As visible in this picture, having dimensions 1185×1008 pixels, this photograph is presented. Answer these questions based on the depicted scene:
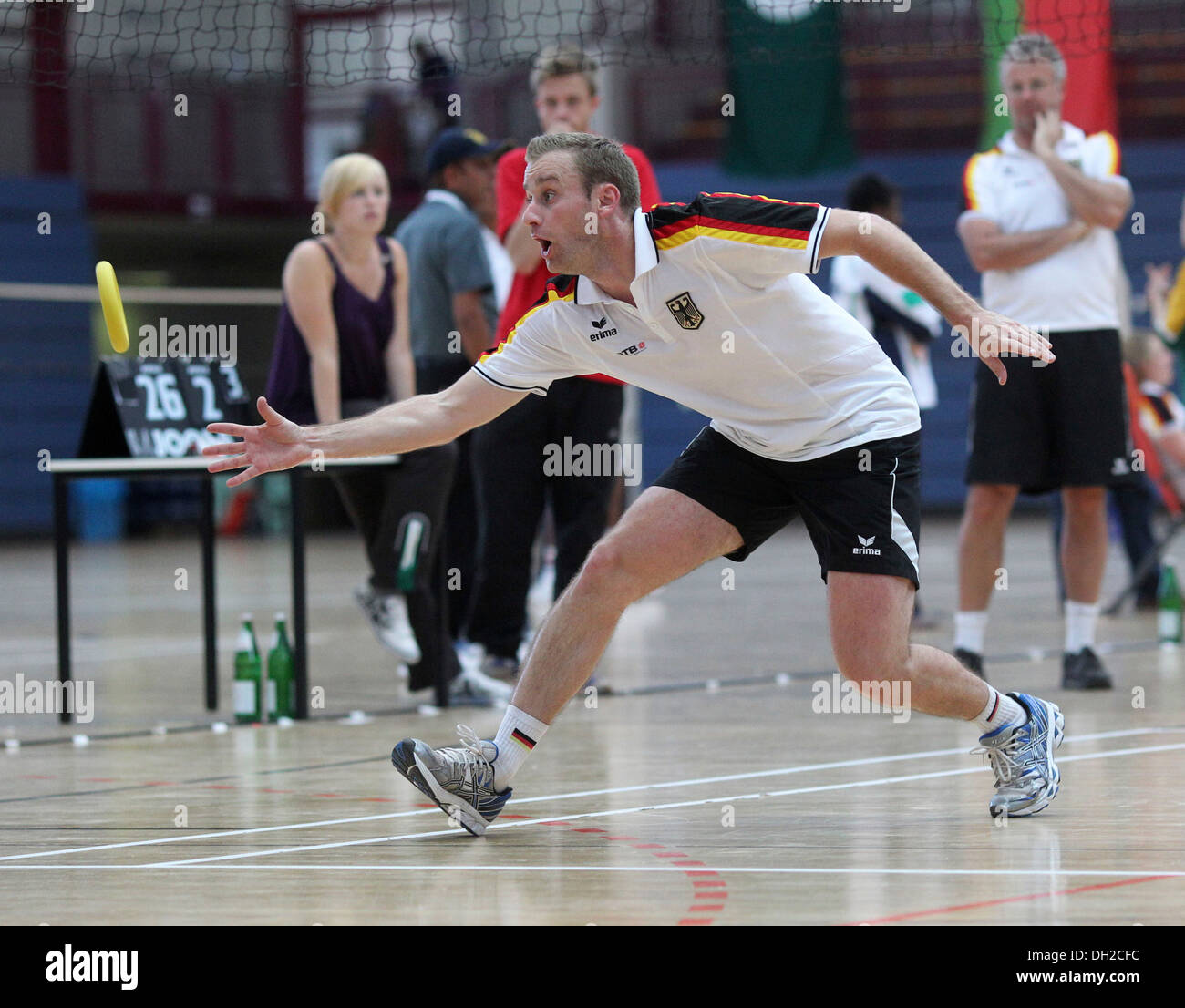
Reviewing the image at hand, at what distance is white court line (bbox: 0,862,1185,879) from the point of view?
12.8ft

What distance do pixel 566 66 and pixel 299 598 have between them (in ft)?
7.63

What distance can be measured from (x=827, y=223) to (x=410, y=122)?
17.5 metres

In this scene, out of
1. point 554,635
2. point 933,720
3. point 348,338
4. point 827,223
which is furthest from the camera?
point 348,338

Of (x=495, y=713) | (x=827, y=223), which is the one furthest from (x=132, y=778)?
(x=827, y=223)

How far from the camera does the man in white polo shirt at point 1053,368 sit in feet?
23.4

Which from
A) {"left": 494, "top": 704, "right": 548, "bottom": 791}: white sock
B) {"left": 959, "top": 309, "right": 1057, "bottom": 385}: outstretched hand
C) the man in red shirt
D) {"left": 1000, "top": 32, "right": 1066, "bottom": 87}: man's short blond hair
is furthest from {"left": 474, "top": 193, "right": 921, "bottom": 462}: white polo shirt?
{"left": 1000, "top": 32, "right": 1066, "bottom": 87}: man's short blond hair

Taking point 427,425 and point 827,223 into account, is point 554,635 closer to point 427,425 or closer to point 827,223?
point 427,425

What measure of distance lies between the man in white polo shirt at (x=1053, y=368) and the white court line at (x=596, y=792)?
3.88ft

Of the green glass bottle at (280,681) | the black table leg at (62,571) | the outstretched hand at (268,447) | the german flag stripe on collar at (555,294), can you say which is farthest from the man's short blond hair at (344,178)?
the outstretched hand at (268,447)

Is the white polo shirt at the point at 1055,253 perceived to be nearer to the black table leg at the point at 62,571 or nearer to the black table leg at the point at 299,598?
the black table leg at the point at 299,598

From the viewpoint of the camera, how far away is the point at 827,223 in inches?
170

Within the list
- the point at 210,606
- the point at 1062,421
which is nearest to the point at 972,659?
the point at 1062,421

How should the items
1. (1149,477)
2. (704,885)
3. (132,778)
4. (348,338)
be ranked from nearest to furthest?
(704,885)
(132,778)
(348,338)
(1149,477)

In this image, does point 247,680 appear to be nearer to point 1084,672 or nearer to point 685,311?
point 685,311
